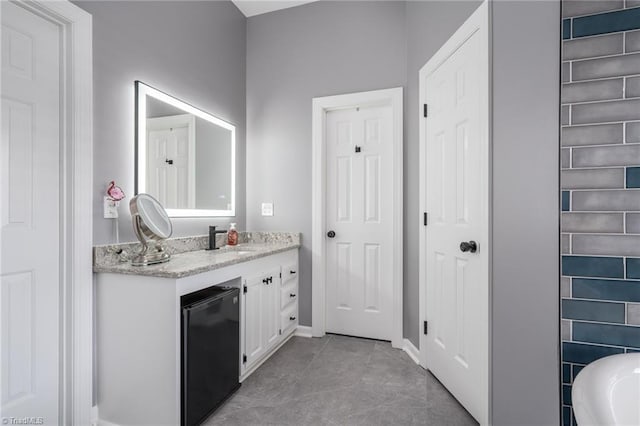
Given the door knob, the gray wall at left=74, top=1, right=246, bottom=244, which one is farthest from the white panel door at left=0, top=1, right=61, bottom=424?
the door knob

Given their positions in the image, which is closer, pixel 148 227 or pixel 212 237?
pixel 148 227

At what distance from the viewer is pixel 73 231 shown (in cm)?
149

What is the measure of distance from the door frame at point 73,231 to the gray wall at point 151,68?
89mm

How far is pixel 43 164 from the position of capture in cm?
144

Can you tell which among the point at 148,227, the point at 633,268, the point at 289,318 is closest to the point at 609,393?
the point at 633,268

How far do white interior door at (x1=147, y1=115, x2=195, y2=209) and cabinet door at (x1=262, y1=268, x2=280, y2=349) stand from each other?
85cm

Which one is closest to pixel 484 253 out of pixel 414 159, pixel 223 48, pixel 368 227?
pixel 414 159

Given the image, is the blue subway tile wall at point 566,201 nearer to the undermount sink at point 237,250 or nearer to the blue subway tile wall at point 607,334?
the blue subway tile wall at point 607,334

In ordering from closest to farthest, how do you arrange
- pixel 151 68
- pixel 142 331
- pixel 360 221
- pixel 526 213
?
pixel 526 213
pixel 142 331
pixel 151 68
pixel 360 221

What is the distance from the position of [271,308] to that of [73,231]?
137 cm

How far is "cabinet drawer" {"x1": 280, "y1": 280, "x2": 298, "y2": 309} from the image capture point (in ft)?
8.26

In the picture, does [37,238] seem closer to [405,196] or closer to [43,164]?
[43,164]

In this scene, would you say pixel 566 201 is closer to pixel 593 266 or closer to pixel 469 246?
pixel 593 266

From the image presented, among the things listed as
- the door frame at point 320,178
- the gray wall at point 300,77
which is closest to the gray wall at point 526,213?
the door frame at point 320,178
